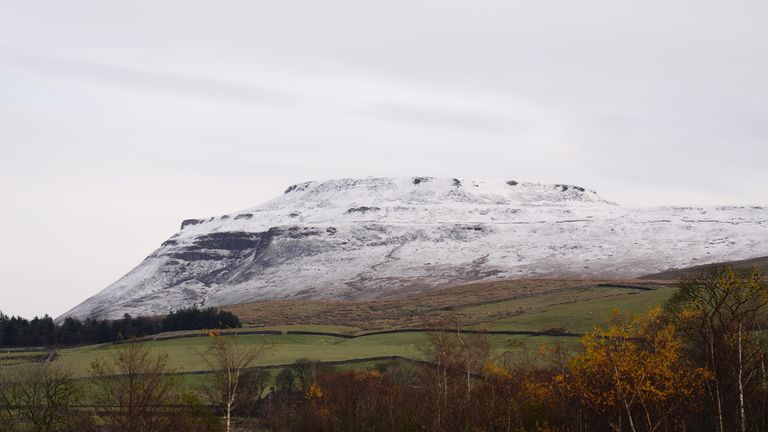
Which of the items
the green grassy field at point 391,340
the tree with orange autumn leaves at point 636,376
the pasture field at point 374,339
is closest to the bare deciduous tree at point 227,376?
the pasture field at point 374,339

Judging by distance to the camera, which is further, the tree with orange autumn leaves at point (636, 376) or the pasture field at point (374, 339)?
the pasture field at point (374, 339)

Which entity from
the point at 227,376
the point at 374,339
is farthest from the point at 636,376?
the point at 374,339

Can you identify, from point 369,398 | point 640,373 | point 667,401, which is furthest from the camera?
point 369,398

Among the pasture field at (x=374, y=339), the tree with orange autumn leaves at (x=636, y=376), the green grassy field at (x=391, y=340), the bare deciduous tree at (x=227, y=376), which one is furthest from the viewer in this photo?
the green grassy field at (x=391, y=340)

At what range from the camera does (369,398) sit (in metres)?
81.9

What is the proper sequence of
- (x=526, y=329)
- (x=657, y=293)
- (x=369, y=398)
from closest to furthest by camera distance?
(x=369, y=398), (x=526, y=329), (x=657, y=293)

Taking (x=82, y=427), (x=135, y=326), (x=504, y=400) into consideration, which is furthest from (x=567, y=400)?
(x=135, y=326)

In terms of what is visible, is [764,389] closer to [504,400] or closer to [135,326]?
[504,400]

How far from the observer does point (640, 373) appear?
54719 millimetres

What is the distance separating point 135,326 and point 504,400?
11344cm

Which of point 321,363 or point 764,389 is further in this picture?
point 321,363

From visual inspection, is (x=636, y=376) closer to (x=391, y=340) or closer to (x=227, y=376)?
(x=227, y=376)

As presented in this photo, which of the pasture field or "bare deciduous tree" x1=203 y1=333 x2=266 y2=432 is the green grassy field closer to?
the pasture field

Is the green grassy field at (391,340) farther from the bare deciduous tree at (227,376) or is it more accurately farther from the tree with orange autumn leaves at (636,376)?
the tree with orange autumn leaves at (636,376)
